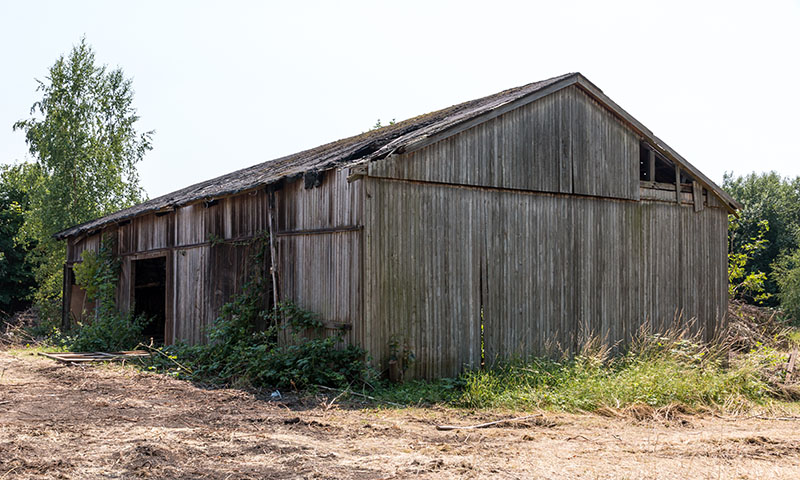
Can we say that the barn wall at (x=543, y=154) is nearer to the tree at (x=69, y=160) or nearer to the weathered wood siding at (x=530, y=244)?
the weathered wood siding at (x=530, y=244)

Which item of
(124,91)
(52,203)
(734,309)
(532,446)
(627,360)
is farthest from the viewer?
(124,91)

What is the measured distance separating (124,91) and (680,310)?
22687 millimetres

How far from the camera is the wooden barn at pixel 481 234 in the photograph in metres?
10.5

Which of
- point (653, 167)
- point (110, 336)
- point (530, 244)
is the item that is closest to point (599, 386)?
point (530, 244)

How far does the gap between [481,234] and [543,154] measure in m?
2.01

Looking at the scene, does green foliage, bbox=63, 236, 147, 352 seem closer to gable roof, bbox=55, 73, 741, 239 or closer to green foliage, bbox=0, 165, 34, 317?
gable roof, bbox=55, 73, 741, 239

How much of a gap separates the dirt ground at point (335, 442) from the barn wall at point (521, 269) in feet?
6.77

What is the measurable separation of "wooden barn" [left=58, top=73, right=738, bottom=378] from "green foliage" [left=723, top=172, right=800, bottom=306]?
22.7 m

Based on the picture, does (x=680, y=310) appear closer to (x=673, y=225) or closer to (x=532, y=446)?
(x=673, y=225)

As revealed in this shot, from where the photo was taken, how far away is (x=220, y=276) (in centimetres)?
1380

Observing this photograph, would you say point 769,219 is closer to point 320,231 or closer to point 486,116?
point 486,116

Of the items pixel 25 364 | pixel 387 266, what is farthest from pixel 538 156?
pixel 25 364

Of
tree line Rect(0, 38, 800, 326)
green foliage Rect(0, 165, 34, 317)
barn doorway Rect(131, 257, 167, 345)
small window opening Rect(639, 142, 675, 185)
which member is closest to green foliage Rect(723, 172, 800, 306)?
tree line Rect(0, 38, 800, 326)

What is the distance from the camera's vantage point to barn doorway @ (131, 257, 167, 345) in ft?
59.3
